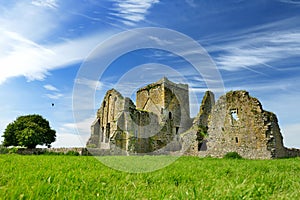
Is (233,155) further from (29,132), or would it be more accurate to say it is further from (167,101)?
(29,132)

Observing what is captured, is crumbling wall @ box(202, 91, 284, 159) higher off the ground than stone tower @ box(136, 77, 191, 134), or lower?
lower

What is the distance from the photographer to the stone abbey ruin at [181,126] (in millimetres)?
20734

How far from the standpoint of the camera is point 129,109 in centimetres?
3466

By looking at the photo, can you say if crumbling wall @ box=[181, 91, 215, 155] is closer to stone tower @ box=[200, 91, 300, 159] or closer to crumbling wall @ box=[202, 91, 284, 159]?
stone tower @ box=[200, 91, 300, 159]

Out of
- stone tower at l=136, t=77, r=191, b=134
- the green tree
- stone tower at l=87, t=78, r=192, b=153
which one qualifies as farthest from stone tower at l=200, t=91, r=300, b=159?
the green tree

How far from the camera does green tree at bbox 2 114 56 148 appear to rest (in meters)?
34.9

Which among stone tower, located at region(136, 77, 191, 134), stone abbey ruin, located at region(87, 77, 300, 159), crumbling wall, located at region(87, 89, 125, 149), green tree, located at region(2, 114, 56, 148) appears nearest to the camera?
stone abbey ruin, located at region(87, 77, 300, 159)

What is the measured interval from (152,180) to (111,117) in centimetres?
3393

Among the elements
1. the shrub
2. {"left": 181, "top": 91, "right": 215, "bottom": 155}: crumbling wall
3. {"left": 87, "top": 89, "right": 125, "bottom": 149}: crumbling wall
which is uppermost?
{"left": 87, "top": 89, "right": 125, "bottom": 149}: crumbling wall

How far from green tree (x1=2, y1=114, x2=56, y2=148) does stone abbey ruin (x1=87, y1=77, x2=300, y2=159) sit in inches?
263

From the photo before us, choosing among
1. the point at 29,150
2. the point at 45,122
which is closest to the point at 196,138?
the point at 29,150

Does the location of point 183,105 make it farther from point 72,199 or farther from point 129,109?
point 72,199

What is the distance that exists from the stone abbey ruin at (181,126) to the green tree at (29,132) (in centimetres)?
669

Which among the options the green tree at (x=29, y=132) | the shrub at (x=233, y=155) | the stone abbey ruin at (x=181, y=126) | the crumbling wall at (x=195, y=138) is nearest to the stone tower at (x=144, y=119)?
the stone abbey ruin at (x=181, y=126)
